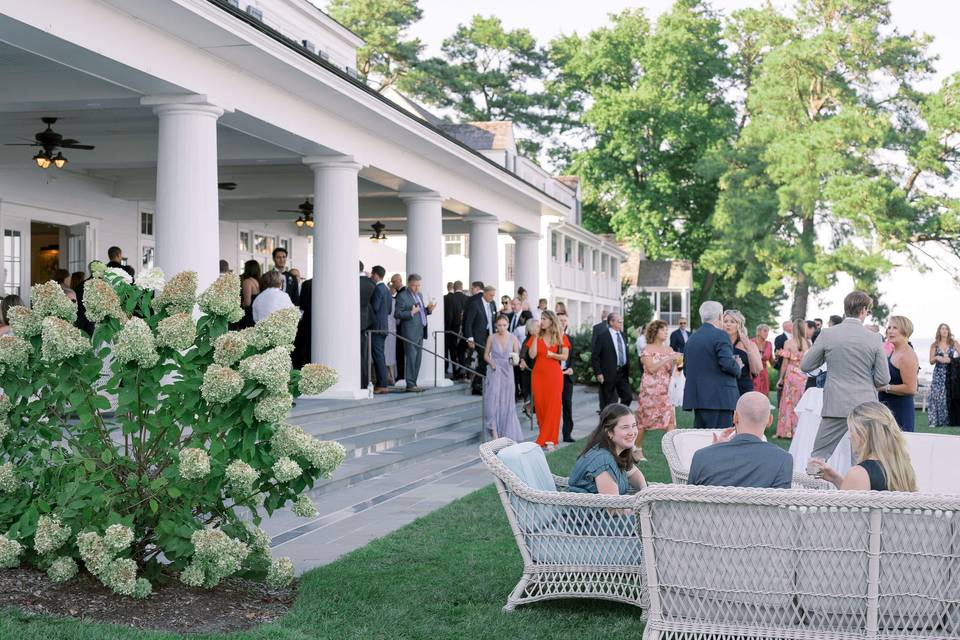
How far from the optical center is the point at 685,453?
7.68 m

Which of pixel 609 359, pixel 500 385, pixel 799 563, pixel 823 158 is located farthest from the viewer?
pixel 823 158

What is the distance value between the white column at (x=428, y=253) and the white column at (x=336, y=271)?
3.57 m

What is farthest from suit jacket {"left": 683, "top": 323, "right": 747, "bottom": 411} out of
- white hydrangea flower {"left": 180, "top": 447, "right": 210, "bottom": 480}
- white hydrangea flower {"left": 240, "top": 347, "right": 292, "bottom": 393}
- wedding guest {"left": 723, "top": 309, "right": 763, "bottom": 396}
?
white hydrangea flower {"left": 180, "top": 447, "right": 210, "bottom": 480}

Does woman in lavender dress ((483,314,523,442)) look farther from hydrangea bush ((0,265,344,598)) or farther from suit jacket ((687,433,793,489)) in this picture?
suit jacket ((687,433,793,489))

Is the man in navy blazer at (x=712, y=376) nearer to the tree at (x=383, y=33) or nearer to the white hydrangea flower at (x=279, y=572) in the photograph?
the white hydrangea flower at (x=279, y=572)

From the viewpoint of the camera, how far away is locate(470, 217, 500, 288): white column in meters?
23.3

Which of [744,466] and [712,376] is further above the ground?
[712,376]

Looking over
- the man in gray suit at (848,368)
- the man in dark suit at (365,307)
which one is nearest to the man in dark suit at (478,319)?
the man in dark suit at (365,307)

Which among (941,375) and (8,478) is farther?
(941,375)

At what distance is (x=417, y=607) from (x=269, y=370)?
1617 millimetres

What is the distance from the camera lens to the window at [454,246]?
40688 millimetres

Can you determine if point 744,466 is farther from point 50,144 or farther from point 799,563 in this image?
point 50,144

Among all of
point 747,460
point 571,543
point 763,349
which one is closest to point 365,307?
point 763,349

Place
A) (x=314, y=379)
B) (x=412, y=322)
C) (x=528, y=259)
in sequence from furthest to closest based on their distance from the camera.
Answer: (x=528, y=259) < (x=412, y=322) < (x=314, y=379)
